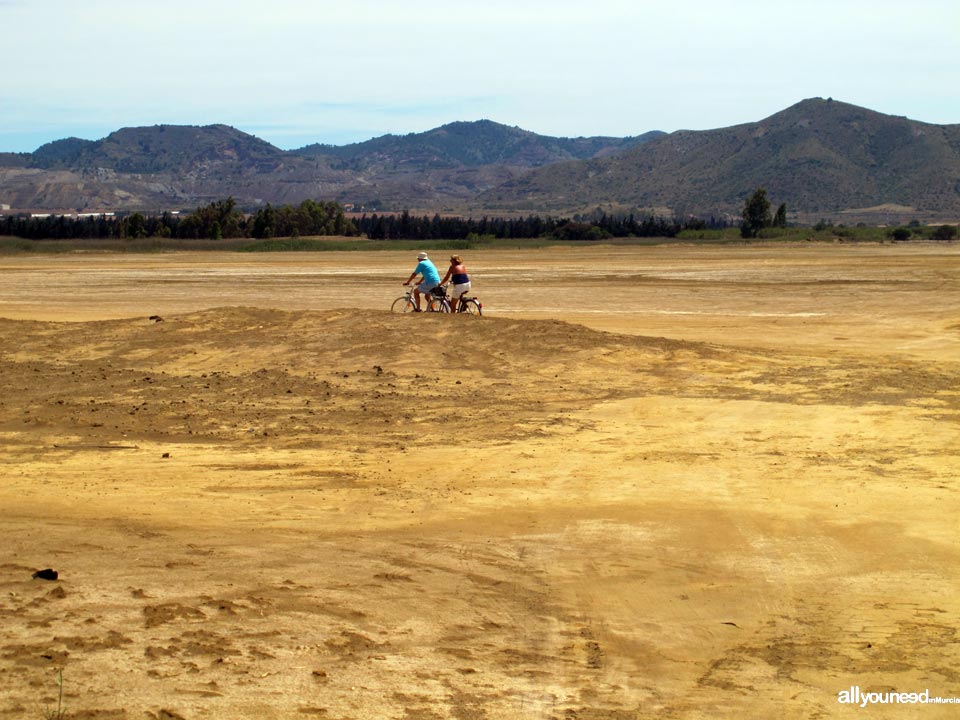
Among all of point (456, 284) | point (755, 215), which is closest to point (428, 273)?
point (456, 284)

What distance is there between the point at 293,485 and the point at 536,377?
6266mm

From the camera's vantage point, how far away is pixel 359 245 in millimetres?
86312

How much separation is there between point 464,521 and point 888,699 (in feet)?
12.8

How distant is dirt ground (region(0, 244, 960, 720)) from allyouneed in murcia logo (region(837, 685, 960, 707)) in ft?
0.23

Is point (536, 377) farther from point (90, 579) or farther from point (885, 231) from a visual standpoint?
point (885, 231)

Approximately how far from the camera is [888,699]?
6.11 meters

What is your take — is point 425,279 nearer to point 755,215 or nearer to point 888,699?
point 888,699

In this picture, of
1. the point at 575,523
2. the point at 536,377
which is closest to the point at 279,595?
the point at 575,523

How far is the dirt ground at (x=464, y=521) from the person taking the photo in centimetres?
612

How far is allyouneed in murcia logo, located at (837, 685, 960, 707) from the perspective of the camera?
608 centimetres

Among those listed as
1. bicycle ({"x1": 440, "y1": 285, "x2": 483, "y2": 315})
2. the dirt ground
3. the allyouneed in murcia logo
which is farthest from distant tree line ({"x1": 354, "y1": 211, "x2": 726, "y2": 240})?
the allyouneed in murcia logo

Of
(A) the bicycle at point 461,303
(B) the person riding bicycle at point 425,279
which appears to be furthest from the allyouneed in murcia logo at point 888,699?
(B) the person riding bicycle at point 425,279

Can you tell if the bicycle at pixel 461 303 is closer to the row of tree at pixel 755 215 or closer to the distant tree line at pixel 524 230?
the distant tree line at pixel 524 230

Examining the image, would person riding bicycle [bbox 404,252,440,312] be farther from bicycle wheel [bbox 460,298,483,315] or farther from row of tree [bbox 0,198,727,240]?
row of tree [bbox 0,198,727,240]
